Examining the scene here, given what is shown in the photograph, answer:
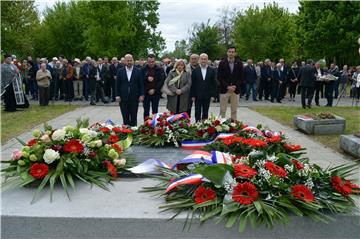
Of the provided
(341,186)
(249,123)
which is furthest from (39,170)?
(249,123)

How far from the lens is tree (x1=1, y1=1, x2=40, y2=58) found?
93.7ft

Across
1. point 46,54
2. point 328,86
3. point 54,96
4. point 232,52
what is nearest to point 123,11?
point 54,96

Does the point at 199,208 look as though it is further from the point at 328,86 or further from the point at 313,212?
the point at 328,86

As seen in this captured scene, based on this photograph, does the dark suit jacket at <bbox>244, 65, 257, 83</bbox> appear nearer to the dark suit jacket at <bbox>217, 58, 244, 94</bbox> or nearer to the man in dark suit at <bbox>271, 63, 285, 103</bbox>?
the man in dark suit at <bbox>271, 63, 285, 103</bbox>

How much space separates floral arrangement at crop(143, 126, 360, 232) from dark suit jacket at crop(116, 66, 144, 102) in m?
5.08

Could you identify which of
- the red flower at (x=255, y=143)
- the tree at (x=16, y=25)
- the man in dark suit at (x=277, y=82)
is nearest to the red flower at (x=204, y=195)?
the red flower at (x=255, y=143)

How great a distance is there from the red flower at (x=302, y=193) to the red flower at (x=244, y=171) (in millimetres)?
371

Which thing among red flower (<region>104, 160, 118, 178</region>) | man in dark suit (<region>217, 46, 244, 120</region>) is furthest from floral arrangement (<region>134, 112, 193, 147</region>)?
man in dark suit (<region>217, 46, 244, 120</region>)

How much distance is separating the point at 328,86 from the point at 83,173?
1463cm

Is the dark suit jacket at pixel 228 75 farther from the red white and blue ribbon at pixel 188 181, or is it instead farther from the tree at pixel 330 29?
the tree at pixel 330 29

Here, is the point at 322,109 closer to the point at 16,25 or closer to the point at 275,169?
the point at 275,169

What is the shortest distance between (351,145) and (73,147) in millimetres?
4925

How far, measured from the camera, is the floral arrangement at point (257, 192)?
354 cm

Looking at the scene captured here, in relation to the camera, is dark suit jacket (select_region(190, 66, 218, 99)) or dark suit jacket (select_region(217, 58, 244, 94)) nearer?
dark suit jacket (select_region(190, 66, 218, 99))
